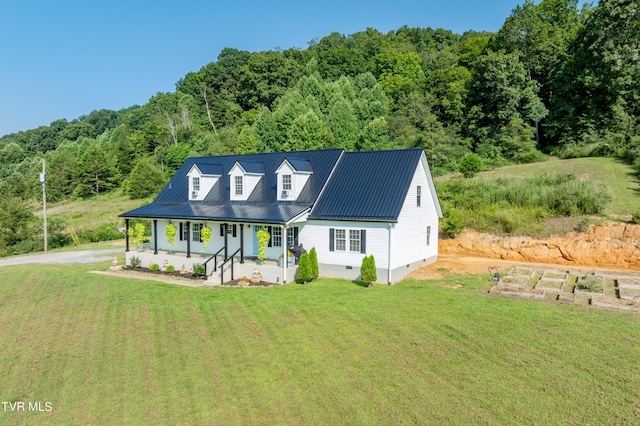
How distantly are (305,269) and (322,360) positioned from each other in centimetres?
888

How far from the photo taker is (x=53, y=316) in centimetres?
1478

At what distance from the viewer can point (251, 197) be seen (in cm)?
2438

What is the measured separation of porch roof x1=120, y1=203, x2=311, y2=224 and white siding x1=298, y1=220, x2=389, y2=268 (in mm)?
1290

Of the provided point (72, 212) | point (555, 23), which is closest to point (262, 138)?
point (72, 212)

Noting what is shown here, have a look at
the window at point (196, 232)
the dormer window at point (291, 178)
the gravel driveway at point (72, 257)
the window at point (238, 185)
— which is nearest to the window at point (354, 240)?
the dormer window at point (291, 178)

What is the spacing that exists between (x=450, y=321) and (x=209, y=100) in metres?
86.5

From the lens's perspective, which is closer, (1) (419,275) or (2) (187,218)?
(1) (419,275)

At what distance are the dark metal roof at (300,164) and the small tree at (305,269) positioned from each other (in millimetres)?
5627

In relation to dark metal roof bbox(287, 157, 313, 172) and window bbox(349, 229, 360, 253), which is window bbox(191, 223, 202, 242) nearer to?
dark metal roof bbox(287, 157, 313, 172)

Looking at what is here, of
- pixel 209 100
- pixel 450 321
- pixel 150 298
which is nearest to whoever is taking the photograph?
pixel 450 321

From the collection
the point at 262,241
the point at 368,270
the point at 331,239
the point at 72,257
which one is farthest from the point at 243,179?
the point at 72,257

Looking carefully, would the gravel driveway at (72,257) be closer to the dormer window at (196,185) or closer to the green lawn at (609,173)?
the dormer window at (196,185)

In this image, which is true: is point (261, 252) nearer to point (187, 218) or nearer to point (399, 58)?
point (187, 218)

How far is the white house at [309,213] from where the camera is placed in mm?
19688
